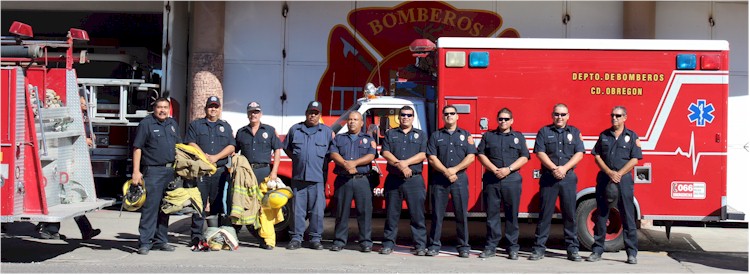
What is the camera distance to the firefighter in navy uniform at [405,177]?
9.62 metres

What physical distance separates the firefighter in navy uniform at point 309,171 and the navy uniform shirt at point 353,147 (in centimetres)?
17

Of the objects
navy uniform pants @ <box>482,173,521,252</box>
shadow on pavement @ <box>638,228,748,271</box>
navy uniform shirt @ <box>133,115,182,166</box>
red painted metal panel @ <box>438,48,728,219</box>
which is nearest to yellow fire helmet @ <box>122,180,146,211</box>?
navy uniform shirt @ <box>133,115,182,166</box>

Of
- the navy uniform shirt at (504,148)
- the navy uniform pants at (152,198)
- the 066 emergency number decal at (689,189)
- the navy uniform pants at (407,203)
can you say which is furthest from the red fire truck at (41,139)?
the 066 emergency number decal at (689,189)

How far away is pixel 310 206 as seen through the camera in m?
10.0

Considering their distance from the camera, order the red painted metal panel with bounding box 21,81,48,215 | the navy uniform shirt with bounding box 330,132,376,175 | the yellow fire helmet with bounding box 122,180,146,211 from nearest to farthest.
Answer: the red painted metal panel with bounding box 21,81,48,215, the yellow fire helmet with bounding box 122,180,146,211, the navy uniform shirt with bounding box 330,132,376,175

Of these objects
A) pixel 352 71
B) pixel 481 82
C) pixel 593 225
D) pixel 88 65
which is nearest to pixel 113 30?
pixel 88 65

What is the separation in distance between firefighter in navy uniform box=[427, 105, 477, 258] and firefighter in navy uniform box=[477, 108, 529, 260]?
187mm

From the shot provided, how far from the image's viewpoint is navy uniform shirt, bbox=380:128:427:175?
9.62 meters

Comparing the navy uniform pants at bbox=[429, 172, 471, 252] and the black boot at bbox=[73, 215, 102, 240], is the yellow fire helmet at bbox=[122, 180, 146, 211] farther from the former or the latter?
the navy uniform pants at bbox=[429, 172, 471, 252]

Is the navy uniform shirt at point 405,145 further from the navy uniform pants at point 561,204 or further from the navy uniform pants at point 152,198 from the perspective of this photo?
the navy uniform pants at point 152,198

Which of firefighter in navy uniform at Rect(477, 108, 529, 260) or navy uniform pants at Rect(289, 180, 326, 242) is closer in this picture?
firefighter in navy uniform at Rect(477, 108, 529, 260)

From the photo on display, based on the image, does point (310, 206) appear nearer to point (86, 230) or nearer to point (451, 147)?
point (451, 147)

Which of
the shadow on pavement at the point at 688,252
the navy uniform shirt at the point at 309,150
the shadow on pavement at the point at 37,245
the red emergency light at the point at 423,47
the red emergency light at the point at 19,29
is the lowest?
the shadow on pavement at the point at 37,245

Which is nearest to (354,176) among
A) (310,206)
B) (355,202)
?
(355,202)
